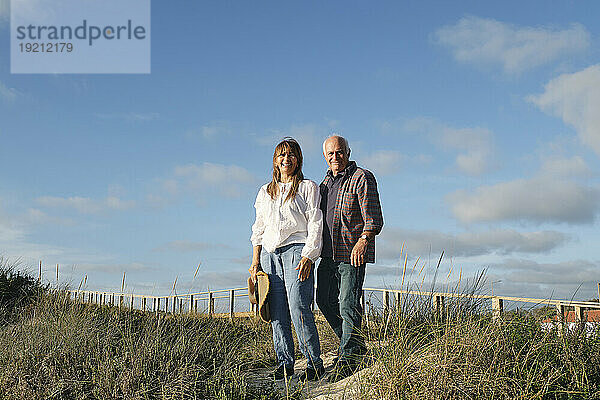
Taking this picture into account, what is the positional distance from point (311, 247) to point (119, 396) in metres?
2.08

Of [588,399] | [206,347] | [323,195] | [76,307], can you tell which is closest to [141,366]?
[206,347]

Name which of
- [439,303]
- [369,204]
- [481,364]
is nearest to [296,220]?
[369,204]

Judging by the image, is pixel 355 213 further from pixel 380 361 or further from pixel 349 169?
pixel 380 361

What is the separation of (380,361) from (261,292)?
4.49ft

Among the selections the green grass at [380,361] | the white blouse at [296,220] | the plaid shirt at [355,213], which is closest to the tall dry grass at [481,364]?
the green grass at [380,361]

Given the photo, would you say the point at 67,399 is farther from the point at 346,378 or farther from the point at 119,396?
the point at 346,378

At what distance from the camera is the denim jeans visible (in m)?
5.08

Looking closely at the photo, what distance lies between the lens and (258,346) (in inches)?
273

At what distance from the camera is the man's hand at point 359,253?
16.4 feet

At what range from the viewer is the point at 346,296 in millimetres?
5102

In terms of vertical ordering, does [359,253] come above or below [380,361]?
above

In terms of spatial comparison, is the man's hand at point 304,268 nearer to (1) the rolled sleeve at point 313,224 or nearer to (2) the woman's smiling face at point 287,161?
(1) the rolled sleeve at point 313,224

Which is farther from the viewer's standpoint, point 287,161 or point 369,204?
point 287,161

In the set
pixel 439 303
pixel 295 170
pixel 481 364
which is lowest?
pixel 481 364
